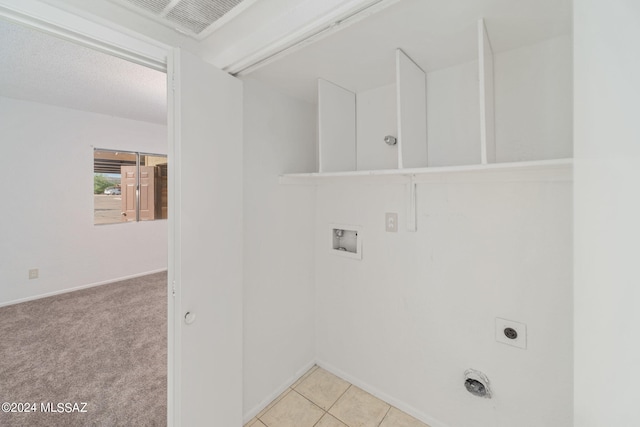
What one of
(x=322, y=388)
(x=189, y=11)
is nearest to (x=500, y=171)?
(x=189, y=11)

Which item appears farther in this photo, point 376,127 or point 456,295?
point 376,127

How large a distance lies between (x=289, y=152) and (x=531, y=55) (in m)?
1.47

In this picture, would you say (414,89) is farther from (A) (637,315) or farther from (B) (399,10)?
(A) (637,315)

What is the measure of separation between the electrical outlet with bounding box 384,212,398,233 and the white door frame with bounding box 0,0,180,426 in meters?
1.25

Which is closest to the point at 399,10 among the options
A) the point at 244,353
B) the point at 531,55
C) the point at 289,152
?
the point at 531,55

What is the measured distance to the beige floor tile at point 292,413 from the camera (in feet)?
5.37

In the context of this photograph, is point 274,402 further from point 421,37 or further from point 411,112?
point 421,37

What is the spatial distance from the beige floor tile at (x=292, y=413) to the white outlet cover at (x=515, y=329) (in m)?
1.20

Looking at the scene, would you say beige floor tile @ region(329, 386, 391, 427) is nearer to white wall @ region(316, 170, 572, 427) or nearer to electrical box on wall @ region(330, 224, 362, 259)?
white wall @ region(316, 170, 572, 427)

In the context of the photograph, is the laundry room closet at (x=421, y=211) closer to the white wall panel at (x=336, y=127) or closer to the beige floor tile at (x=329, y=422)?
the white wall panel at (x=336, y=127)

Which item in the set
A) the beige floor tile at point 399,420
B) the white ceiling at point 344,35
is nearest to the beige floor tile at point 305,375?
the beige floor tile at point 399,420

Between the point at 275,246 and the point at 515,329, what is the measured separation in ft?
4.78

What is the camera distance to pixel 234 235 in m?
1.44

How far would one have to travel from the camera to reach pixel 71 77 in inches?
98.5
